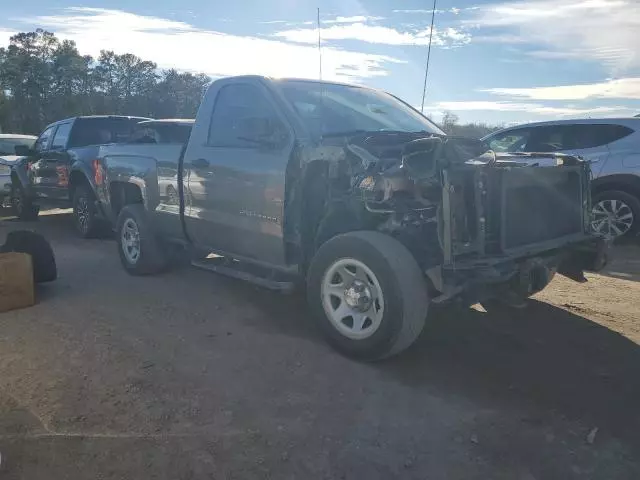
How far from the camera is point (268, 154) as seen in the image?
466cm

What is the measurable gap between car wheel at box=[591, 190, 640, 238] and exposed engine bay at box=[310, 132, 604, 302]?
14.1 ft

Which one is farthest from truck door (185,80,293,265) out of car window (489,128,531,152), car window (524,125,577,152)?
car window (524,125,577,152)

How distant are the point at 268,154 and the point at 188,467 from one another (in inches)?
102

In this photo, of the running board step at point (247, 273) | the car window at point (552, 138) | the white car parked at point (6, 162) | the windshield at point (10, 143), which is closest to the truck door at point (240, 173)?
the running board step at point (247, 273)

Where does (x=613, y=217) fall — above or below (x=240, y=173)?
below

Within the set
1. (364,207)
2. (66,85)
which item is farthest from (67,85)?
(364,207)

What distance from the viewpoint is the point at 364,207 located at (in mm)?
4199

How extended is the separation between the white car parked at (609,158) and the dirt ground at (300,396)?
3199mm

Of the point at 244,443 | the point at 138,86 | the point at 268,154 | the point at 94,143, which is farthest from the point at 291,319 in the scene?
the point at 138,86

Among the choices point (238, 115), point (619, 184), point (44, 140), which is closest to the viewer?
point (238, 115)

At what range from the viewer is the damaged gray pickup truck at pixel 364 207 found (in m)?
3.77

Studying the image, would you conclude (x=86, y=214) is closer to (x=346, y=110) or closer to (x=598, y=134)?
(x=346, y=110)

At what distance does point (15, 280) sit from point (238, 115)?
98.0 inches

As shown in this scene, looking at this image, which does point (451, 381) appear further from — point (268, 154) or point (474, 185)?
point (268, 154)
